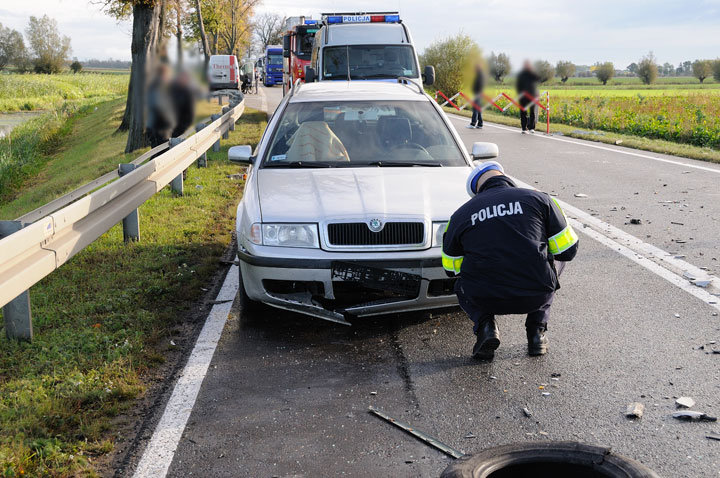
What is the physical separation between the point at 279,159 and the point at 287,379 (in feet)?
7.95

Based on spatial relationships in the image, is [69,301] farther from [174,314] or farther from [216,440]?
[216,440]

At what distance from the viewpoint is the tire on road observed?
3072mm

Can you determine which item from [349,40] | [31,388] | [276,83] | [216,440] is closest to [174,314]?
[31,388]

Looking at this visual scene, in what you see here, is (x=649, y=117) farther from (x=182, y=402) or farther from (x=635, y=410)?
(x=182, y=402)

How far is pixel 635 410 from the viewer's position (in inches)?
159

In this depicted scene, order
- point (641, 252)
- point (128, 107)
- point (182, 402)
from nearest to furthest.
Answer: point (182, 402) < point (641, 252) < point (128, 107)

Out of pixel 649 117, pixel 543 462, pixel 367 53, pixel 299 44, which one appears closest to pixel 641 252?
pixel 543 462

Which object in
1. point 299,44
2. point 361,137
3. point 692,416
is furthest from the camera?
point 299,44

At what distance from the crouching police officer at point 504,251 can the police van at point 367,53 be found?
10989 millimetres

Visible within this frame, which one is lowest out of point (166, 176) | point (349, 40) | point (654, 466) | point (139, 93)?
point (654, 466)

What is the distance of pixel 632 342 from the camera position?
16.8 ft

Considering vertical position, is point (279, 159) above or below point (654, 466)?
above

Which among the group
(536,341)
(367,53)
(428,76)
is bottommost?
(536,341)

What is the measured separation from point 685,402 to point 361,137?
3576 mm
